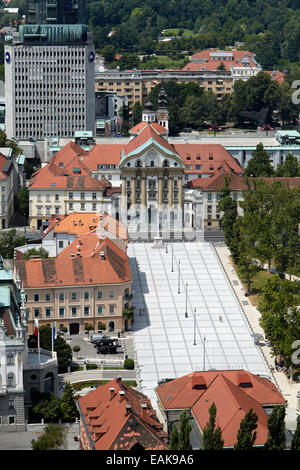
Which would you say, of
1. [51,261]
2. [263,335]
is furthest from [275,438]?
[51,261]

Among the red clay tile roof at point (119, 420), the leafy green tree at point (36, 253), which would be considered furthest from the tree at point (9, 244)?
the red clay tile roof at point (119, 420)

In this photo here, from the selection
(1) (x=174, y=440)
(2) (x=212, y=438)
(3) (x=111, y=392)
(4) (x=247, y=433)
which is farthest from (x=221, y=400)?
(1) (x=174, y=440)

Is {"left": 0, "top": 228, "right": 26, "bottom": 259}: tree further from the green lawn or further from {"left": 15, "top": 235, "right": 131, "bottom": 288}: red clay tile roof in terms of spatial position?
the green lawn

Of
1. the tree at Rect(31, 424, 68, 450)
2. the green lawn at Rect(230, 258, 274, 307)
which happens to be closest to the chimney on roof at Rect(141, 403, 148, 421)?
the tree at Rect(31, 424, 68, 450)

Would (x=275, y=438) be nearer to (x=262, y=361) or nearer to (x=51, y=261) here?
(x=262, y=361)

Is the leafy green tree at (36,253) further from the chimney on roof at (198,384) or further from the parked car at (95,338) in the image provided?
the chimney on roof at (198,384)

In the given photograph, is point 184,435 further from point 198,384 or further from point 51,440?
point 51,440
